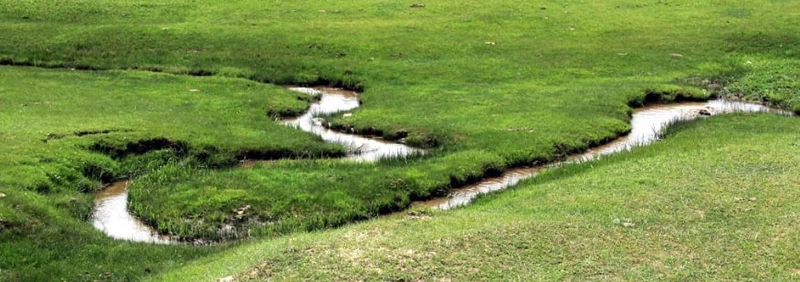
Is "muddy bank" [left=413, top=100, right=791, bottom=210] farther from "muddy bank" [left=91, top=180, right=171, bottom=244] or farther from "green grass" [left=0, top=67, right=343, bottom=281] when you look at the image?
"muddy bank" [left=91, top=180, right=171, bottom=244]

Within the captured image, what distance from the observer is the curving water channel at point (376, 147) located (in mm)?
20703

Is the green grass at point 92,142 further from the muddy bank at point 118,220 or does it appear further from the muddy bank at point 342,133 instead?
the muddy bank at point 342,133

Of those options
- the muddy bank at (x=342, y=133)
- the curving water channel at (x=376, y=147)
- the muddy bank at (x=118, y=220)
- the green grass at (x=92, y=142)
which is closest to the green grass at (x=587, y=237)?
the curving water channel at (x=376, y=147)

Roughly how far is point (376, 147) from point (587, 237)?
10469mm

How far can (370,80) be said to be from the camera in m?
33.4

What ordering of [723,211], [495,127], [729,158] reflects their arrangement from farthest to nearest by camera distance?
1. [495,127]
2. [729,158]
3. [723,211]

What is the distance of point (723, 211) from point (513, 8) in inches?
1053

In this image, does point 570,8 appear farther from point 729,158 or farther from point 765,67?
point 729,158

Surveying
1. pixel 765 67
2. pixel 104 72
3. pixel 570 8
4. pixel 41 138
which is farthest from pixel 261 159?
pixel 570 8

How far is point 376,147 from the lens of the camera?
26281mm

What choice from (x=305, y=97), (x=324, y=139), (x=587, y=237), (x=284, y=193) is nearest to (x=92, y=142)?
(x=284, y=193)

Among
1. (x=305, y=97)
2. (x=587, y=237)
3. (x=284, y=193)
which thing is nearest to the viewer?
(x=587, y=237)

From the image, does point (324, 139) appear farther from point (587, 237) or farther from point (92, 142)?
point (587, 237)

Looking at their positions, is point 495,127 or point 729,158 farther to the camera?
point 495,127
